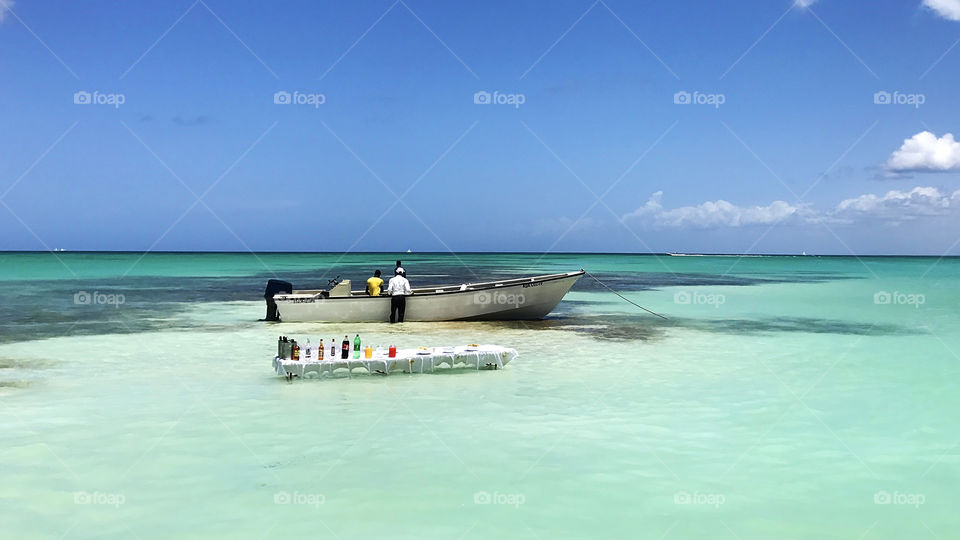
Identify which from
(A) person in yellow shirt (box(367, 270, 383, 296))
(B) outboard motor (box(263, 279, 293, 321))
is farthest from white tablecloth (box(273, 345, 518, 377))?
(B) outboard motor (box(263, 279, 293, 321))

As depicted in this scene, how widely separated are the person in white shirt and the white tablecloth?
7984mm

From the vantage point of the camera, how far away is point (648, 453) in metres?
9.23

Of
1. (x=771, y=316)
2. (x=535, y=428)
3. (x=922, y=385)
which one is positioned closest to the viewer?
(x=535, y=428)

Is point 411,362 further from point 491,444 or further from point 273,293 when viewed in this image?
point 273,293

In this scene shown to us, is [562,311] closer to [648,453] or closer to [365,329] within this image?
[365,329]

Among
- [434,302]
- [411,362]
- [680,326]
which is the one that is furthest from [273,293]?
[680,326]

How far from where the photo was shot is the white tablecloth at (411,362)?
1335 cm

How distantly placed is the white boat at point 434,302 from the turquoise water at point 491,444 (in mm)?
4059

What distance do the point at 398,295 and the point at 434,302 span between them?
120 cm

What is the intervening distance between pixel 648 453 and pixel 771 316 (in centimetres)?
2158

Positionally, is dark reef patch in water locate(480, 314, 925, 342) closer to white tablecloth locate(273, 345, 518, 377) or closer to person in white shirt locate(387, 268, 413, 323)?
person in white shirt locate(387, 268, 413, 323)

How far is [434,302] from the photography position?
2325 centimetres

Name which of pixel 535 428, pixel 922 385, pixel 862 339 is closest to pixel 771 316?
pixel 862 339

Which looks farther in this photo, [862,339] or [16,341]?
[862,339]
